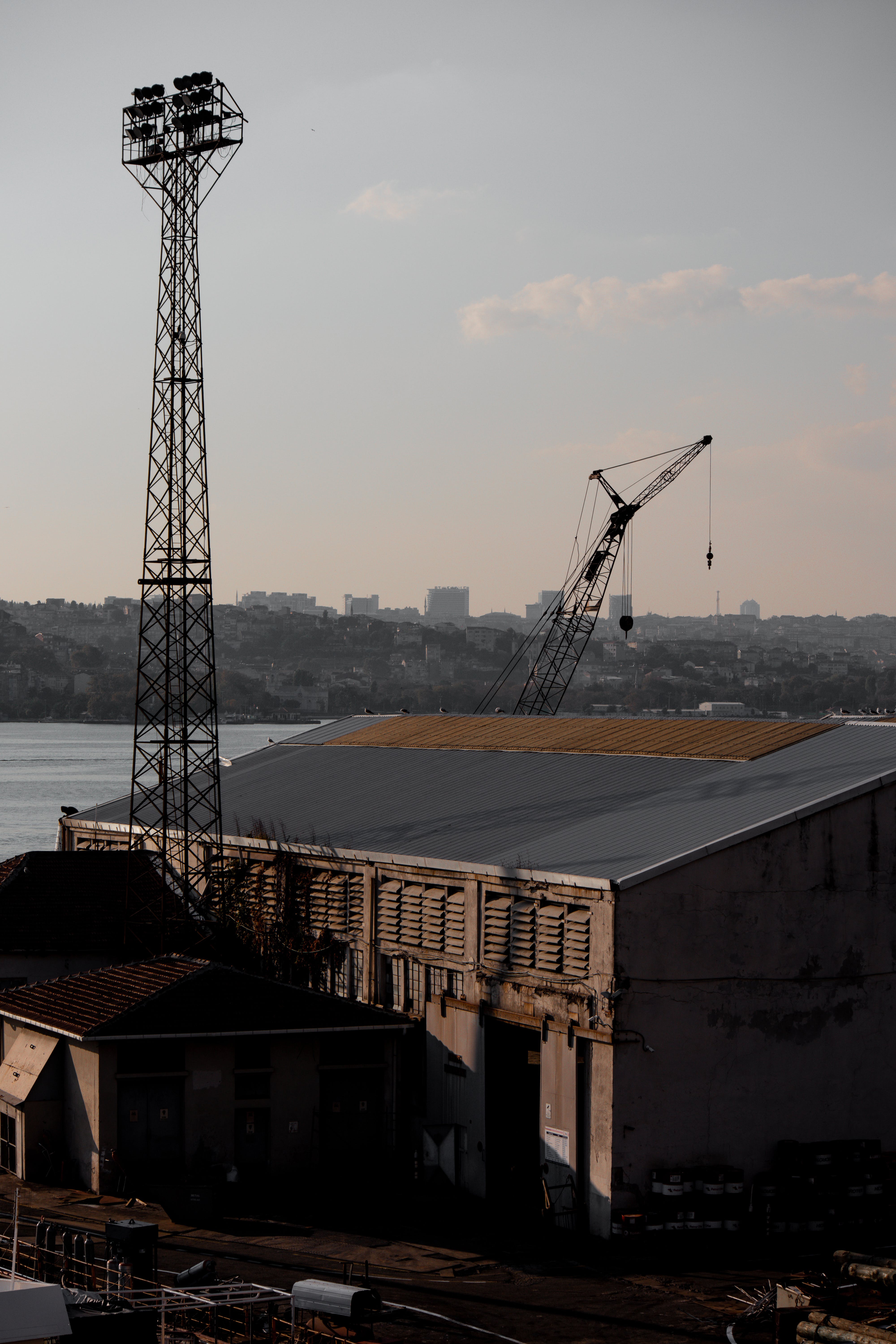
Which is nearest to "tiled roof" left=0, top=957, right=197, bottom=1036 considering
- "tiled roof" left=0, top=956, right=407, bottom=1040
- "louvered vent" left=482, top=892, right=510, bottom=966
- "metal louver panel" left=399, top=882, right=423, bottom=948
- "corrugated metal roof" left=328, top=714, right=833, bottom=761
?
"tiled roof" left=0, top=956, right=407, bottom=1040

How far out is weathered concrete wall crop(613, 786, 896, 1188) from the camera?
29.9m

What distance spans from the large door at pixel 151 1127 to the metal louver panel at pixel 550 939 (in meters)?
7.76

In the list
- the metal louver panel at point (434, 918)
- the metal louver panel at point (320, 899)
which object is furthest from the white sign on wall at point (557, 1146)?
the metal louver panel at point (320, 899)

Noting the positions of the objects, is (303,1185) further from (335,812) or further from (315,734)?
(315,734)

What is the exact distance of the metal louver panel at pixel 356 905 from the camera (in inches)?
1505

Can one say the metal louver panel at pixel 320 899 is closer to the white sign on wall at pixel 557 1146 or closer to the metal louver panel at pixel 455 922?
the metal louver panel at pixel 455 922

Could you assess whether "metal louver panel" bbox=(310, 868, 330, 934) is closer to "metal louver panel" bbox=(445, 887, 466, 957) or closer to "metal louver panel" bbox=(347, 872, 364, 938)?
"metal louver panel" bbox=(347, 872, 364, 938)

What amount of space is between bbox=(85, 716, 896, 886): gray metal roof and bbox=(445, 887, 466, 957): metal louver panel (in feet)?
2.48

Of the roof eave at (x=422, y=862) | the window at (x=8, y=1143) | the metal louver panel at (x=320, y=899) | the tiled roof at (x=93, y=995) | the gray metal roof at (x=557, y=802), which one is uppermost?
the gray metal roof at (x=557, y=802)

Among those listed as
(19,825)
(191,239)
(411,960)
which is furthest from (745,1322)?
(19,825)

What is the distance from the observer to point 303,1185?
110 feet

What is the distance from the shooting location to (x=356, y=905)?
38.6 metres

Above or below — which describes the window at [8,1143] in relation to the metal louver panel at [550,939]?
below

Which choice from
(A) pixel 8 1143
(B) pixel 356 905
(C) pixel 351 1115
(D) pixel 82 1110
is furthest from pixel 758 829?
(A) pixel 8 1143
